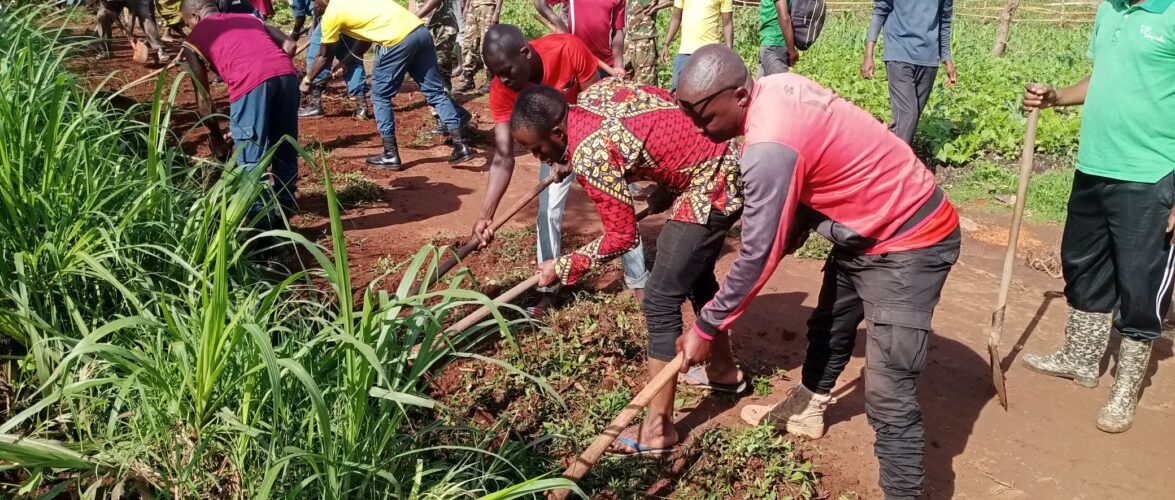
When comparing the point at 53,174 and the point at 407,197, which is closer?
the point at 53,174

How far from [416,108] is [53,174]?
236 inches

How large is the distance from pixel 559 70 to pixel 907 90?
3.03 m

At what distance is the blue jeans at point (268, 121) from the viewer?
488cm

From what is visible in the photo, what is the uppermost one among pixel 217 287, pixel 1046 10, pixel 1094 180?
pixel 217 287

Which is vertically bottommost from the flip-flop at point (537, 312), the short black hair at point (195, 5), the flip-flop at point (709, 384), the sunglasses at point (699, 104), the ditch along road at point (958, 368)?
the ditch along road at point (958, 368)

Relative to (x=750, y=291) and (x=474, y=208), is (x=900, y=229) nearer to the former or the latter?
(x=750, y=291)

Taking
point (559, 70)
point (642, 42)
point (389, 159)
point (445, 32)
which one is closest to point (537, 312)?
point (559, 70)

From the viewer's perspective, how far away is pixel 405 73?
6.79 m

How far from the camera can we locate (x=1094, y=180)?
365 centimetres

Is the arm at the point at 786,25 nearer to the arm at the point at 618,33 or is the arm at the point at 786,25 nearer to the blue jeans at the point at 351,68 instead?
the arm at the point at 618,33

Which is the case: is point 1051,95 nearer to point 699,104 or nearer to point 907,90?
point 699,104

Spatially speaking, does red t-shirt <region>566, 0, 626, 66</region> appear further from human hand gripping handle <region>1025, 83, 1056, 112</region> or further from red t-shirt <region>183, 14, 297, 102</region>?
human hand gripping handle <region>1025, 83, 1056, 112</region>

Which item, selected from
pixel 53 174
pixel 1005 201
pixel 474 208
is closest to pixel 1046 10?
pixel 1005 201

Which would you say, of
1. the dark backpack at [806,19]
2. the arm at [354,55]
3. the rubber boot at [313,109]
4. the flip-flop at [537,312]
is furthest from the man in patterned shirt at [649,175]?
the rubber boot at [313,109]
